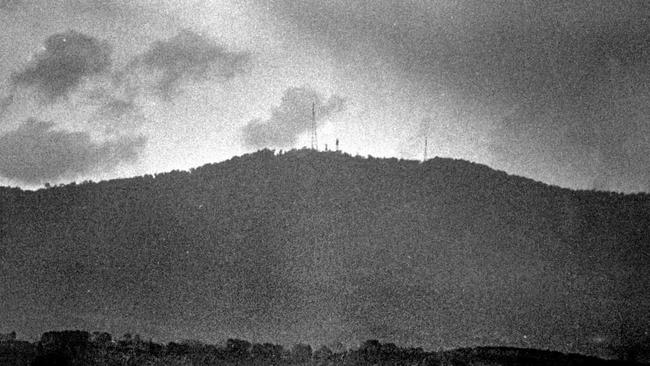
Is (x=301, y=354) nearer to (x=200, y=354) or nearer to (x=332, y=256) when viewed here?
(x=200, y=354)

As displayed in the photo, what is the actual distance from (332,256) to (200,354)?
21.0m

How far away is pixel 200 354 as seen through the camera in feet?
54.2

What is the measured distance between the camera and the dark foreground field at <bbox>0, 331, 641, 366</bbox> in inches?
580

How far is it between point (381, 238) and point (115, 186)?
21.8 meters

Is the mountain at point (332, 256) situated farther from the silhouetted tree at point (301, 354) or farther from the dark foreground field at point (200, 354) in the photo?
the dark foreground field at point (200, 354)

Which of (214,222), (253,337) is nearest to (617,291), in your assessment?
(253,337)

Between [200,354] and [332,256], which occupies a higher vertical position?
[332,256]

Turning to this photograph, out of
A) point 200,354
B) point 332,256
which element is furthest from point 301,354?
point 332,256

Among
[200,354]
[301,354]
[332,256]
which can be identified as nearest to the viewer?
[301,354]

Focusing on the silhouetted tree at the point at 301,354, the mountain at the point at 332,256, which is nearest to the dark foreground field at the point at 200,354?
the silhouetted tree at the point at 301,354

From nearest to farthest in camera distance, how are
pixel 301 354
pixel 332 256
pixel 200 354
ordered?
pixel 301 354 < pixel 200 354 < pixel 332 256

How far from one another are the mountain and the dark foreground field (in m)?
11.8

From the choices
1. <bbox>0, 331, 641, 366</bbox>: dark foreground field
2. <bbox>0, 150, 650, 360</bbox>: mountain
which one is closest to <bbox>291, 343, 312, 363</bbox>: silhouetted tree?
<bbox>0, 331, 641, 366</bbox>: dark foreground field

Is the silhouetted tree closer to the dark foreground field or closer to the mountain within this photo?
the dark foreground field
